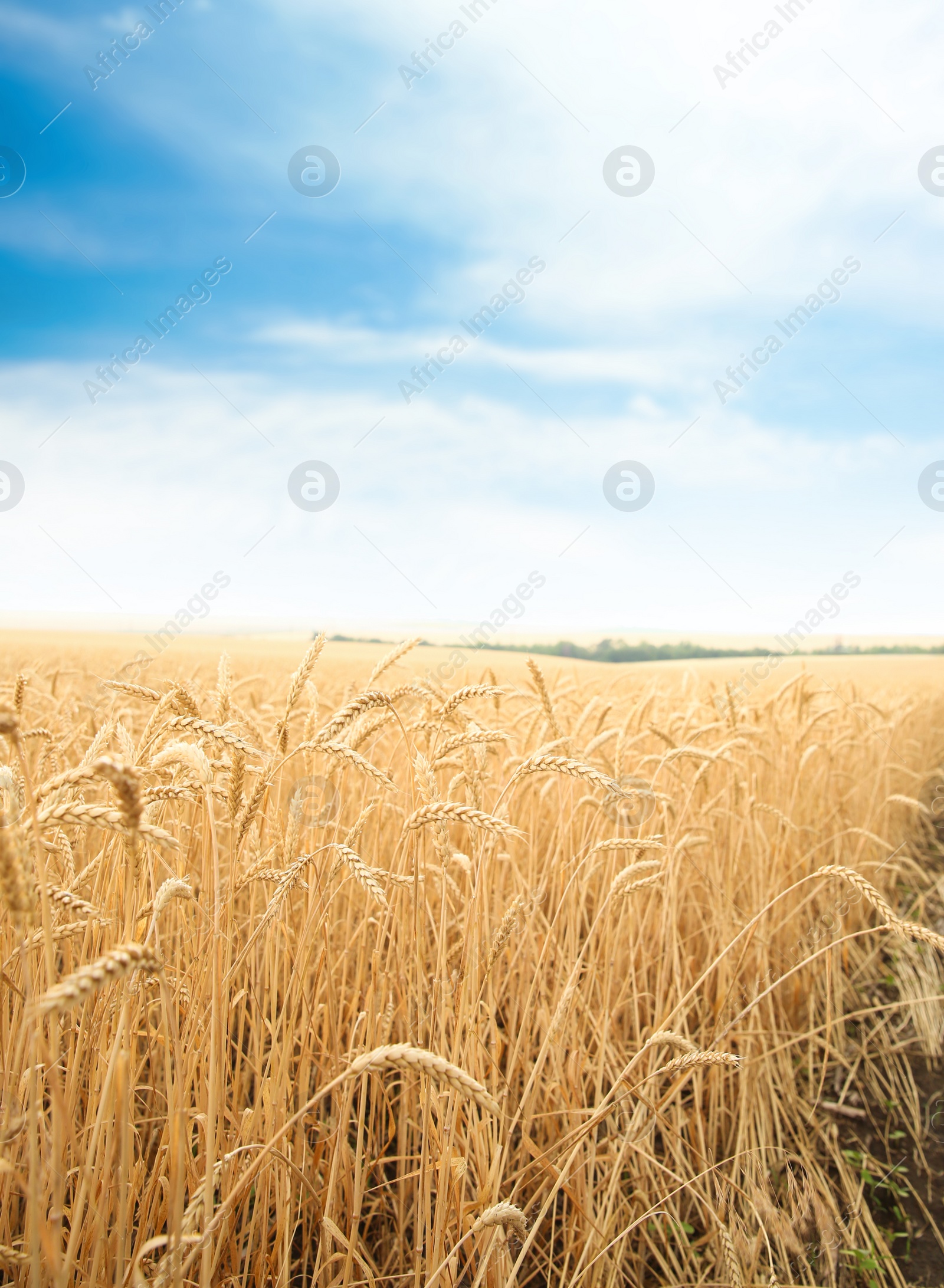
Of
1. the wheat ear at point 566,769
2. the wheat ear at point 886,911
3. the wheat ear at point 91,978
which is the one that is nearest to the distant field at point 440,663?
the wheat ear at point 566,769

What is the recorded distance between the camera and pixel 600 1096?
184cm

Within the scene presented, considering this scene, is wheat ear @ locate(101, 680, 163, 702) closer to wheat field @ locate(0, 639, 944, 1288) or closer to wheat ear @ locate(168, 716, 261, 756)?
wheat field @ locate(0, 639, 944, 1288)

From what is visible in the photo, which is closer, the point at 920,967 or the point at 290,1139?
the point at 290,1139

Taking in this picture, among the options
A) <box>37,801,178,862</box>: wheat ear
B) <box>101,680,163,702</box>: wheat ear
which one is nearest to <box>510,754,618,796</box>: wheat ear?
<box>37,801,178,862</box>: wheat ear

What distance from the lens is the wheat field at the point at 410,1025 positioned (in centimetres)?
107

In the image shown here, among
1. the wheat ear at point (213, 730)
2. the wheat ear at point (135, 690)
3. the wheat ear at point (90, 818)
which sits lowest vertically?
the wheat ear at point (90, 818)

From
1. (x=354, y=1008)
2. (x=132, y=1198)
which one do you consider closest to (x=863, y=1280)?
(x=354, y=1008)

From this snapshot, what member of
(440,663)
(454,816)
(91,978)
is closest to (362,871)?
(454,816)

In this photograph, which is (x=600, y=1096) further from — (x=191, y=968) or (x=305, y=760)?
(x=305, y=760)

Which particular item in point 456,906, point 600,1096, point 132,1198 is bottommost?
point 600,1096

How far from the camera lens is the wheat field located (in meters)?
1.07

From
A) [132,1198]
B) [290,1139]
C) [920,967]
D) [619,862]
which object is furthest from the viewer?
[920,967]

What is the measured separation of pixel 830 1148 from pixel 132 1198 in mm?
2020

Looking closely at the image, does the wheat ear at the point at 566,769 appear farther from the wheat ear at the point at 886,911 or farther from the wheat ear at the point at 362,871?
the wheat ear at the point at 886,911
